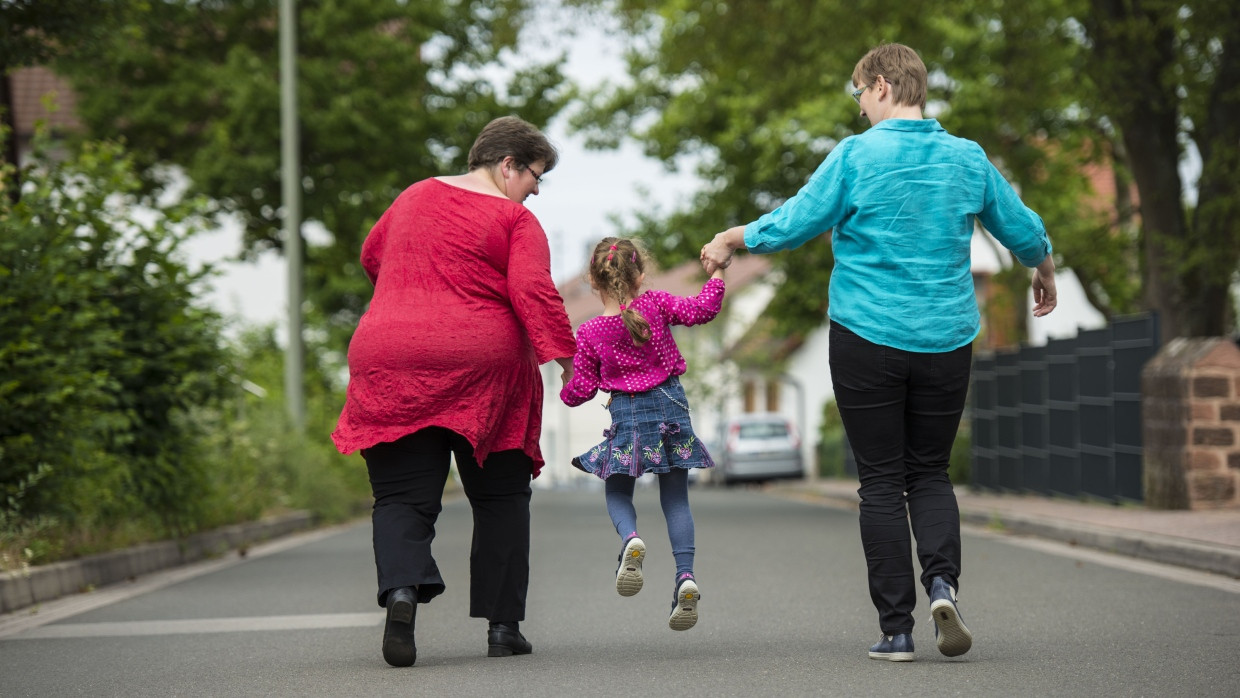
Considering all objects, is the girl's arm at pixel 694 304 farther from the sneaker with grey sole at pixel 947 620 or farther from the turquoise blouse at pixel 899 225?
the sneaker with grey sole at pixel 947 620

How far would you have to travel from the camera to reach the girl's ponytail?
5.95 metres

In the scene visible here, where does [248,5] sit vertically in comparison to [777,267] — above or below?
above

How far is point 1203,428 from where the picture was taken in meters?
12.6

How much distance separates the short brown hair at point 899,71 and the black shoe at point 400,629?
7.51 feet

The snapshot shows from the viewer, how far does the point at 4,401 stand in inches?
328

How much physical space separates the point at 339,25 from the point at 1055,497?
10603 millimetres

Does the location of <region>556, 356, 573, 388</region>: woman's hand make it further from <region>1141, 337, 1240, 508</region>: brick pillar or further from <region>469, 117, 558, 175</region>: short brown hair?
<region>1141, 337, 1240, 508</region>: brick pillar

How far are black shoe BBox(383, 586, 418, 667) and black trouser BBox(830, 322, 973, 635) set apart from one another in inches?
58.6

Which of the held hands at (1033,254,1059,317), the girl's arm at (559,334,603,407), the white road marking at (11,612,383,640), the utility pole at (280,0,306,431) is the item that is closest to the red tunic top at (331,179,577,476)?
the girl's arm at (559,334,603,407)

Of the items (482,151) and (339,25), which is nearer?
(482,151)

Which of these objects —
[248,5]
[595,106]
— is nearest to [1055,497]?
[248,5]

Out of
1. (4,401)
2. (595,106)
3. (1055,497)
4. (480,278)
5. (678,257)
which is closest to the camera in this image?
(480,278)

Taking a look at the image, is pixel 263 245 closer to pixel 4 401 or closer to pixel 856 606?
pixel 4 401

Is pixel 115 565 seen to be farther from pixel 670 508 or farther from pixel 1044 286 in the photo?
pixel 1044 286
